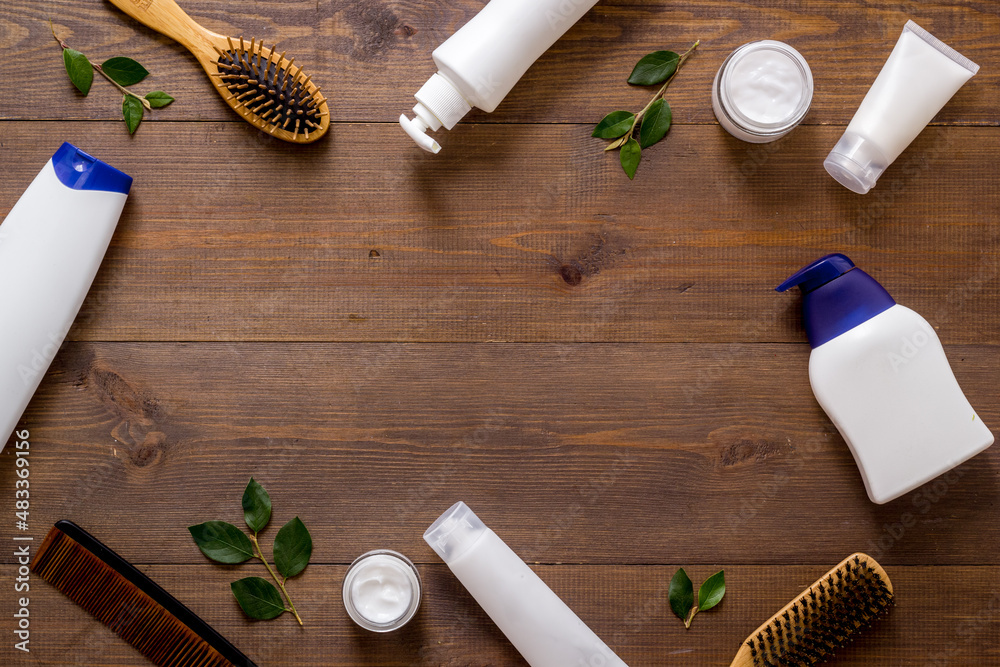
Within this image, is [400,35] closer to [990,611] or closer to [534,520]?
[534,520]

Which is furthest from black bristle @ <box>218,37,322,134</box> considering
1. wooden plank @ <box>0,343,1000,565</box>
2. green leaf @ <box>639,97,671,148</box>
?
green leaf @ <box>639,97,671,148</box>

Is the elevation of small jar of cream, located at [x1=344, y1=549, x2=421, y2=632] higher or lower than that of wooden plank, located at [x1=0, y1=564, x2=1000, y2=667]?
higher

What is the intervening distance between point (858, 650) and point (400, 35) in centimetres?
82

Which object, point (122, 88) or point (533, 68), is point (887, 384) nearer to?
point (533, 68)

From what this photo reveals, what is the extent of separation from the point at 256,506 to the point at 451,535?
0.21m

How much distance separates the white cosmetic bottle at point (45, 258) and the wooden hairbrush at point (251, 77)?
0.48 feet

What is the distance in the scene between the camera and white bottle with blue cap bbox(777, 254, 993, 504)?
2.03 feet

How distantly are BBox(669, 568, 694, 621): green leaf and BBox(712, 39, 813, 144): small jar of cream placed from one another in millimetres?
469

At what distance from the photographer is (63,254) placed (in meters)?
0.62

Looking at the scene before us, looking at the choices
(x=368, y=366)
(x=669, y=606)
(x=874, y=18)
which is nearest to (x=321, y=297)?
(x=368, y=366)

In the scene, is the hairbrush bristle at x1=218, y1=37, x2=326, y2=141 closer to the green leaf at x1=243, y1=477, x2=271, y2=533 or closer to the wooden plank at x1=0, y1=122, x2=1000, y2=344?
the wooden plank at x1=0, y1=122, x2=1000, y2=344

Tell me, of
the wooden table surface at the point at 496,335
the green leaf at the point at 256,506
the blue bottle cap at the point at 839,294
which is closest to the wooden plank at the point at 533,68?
the wooden table surface at the point at 496,335

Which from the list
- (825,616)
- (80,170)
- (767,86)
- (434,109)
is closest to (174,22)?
(80,170)

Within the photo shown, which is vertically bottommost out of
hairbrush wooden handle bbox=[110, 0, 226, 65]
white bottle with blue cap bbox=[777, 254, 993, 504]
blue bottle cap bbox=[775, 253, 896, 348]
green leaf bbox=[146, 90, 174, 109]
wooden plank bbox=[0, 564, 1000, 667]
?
wooden plank bbox=[0, 564, 1000, 667]
